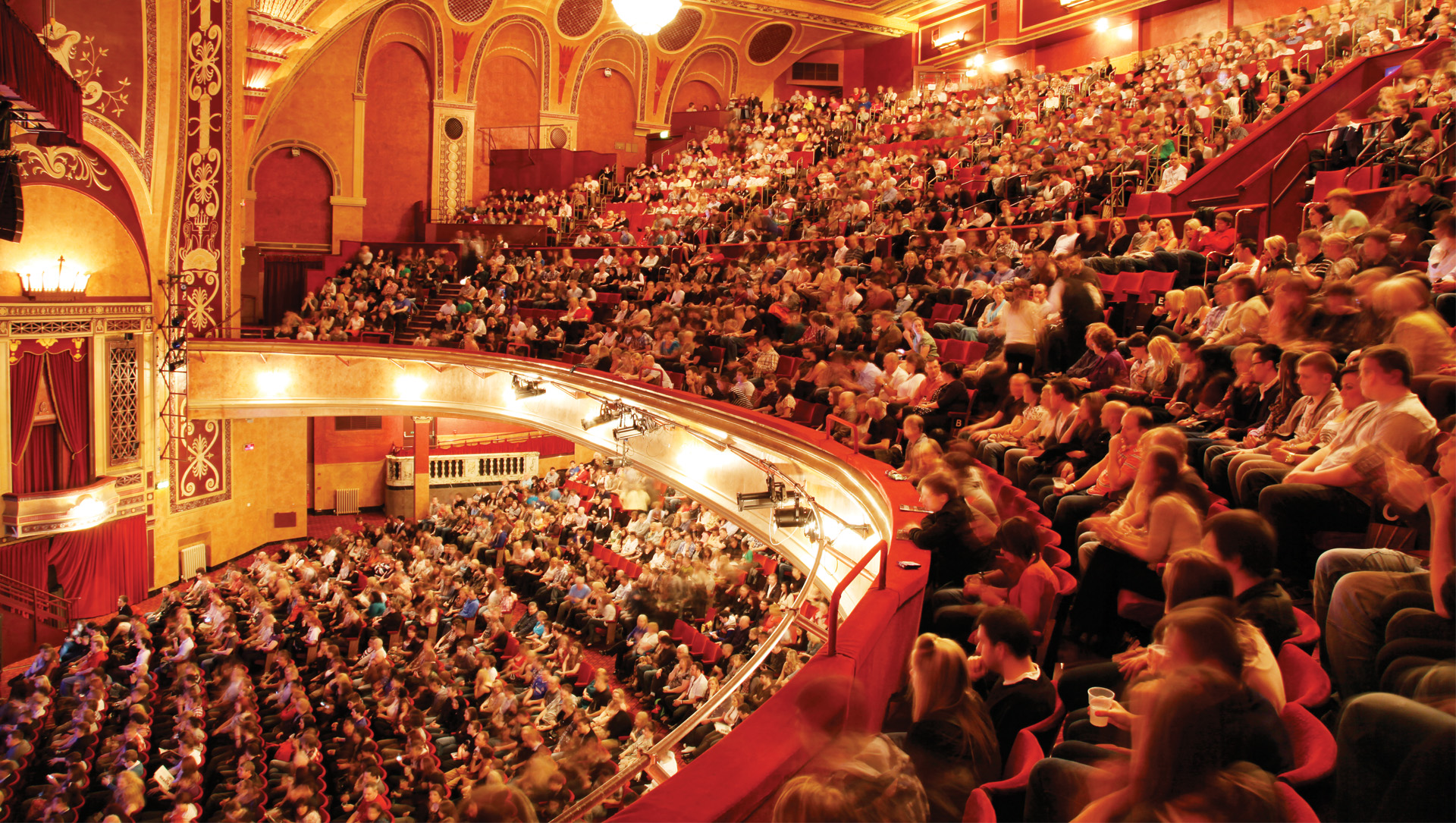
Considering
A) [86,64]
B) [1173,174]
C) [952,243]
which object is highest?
[86,64]

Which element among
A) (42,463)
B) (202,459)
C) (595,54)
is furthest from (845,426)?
(595,54)

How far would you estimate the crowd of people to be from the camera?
6.45 meters

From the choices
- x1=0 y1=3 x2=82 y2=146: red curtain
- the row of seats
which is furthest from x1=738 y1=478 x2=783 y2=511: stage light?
x1=0 y1=3 x2=82 y2=146: red curtain

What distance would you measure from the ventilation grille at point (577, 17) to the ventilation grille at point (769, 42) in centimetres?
403

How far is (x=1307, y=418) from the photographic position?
3318mm

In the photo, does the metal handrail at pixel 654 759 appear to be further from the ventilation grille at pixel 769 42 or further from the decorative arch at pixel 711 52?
the ventilation grille at pixel 769 42

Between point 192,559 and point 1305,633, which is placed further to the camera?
point 192,559

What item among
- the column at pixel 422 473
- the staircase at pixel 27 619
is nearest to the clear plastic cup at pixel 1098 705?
the staircase at pixel 27 619

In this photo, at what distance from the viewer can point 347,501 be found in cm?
1567

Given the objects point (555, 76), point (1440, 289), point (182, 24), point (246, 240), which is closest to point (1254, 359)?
point (1440, 289)

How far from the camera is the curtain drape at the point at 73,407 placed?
10.5m

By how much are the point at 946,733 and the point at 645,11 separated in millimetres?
12115

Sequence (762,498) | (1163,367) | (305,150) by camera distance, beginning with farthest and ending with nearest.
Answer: (305,150)
(762,498)
(1163,367)

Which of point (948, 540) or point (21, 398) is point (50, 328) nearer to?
point (21, 398)
